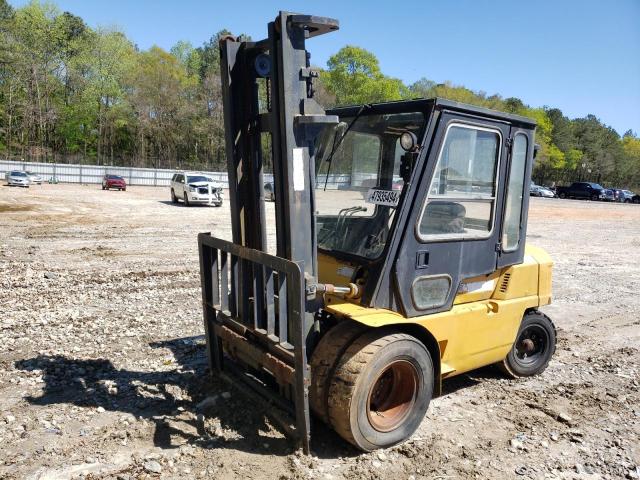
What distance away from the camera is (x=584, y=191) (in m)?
52.5

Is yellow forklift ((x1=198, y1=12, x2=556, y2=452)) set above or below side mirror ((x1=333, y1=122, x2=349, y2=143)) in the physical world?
below

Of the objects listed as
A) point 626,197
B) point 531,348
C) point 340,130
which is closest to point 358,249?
point 340,130

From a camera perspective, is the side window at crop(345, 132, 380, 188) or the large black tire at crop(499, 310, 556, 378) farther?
the large black tire at crop(499, 310, 556, 378)

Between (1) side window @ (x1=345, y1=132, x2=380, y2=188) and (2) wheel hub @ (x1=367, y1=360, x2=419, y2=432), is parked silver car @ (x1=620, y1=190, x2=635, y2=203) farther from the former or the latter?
(2) wheel hub @ (x1=367, y1=360, x2=419, y2=432)

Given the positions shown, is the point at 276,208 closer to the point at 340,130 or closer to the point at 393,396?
the point at 340,130

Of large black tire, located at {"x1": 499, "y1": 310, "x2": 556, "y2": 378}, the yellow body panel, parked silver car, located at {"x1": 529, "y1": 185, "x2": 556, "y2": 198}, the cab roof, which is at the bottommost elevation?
large black tire, located at {"x1": 499, "y1": 310, "x2": 556, "y2": 378}

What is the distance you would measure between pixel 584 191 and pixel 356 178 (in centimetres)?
5561

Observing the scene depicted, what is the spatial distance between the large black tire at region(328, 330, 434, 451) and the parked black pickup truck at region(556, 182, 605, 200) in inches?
2194

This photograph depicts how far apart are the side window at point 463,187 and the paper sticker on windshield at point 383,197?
23 cm

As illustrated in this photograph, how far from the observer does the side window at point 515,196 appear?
4434mm

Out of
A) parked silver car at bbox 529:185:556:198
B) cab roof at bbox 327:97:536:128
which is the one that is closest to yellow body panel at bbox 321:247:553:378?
cab roof at bbox 327:97:536:128

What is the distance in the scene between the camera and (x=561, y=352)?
6129 mm

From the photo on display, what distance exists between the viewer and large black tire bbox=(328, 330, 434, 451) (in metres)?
3.39

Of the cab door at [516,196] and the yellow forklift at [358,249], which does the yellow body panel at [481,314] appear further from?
the cab door at [516,196]
